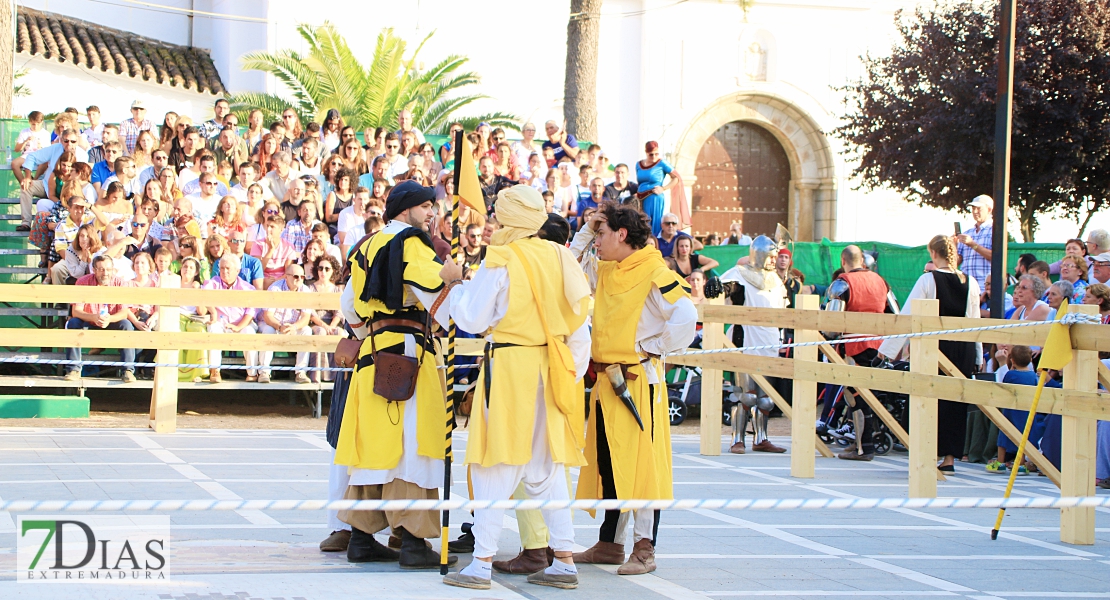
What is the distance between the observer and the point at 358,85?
2480cm

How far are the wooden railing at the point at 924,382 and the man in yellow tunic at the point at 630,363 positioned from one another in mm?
2589

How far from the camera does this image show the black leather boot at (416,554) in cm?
609

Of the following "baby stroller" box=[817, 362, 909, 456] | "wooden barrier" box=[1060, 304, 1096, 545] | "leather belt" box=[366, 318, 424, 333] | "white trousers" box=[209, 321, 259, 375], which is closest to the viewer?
"leather belt" box=[366, 318, 424, 333]

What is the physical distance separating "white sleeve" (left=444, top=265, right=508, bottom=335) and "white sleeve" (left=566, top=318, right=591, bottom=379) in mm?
390

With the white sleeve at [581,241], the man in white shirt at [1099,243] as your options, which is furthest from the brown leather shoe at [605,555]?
the man in white shirt at [1099,243]

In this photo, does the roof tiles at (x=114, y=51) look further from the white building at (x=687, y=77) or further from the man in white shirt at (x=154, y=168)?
the man in white shirt at (x=154, y=168)

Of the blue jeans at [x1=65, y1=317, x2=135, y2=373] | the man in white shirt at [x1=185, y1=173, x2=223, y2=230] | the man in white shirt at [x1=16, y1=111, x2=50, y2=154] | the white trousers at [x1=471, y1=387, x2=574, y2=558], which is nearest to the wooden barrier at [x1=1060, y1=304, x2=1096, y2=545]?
the white trousers at [x1=471, y1=387, x2=574, y2=558]

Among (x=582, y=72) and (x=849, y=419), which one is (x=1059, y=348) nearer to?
(x=849, y=419)

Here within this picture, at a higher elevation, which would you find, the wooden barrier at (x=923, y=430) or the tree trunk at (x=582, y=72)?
the tree trunk at (x=582, y=72)

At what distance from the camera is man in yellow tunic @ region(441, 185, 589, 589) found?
19.1 ft

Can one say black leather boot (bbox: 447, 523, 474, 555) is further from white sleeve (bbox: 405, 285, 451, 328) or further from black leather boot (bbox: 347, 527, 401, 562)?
white sleeve (bbox: 405, 285, 451, 328)

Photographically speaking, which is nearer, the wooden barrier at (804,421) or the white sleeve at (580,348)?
the white sleeve at (580,348)

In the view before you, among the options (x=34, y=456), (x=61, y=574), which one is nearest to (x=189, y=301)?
(x=34, y=456)

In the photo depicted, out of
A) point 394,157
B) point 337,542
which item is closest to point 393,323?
point 337,542
